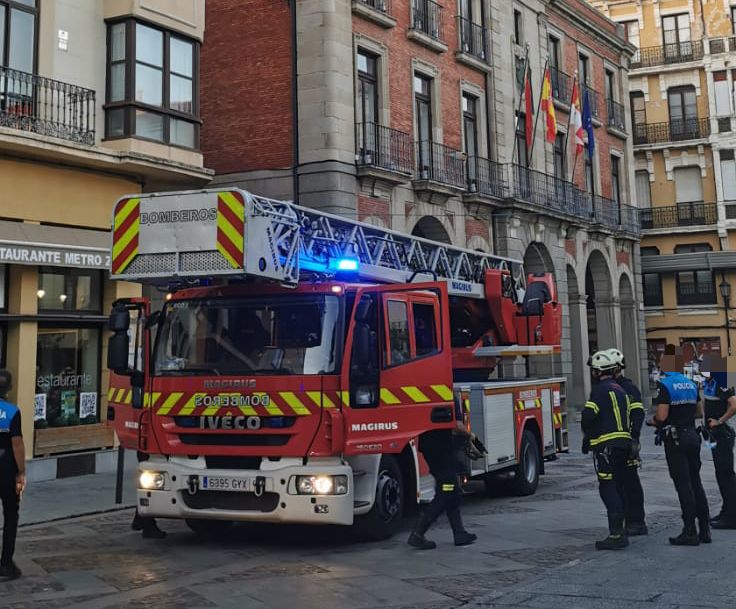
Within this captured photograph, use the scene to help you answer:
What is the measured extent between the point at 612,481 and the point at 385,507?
2.35 meters

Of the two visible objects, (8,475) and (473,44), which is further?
(473,44)

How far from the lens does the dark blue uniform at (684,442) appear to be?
28.6 ft

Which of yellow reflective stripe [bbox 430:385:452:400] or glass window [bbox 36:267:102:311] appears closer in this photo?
yellow reflective stripe [bbox 430:385:452:400]

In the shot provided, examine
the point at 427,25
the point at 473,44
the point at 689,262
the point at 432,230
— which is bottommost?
the point at 432,230

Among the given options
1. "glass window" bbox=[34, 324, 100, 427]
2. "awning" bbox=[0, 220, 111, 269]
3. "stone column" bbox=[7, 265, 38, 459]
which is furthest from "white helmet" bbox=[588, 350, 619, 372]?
"glass window" bbox=[34, 324, 100, 427]

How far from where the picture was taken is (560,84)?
3067 cm

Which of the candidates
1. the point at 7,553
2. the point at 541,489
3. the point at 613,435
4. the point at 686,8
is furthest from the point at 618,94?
the point at 7,553

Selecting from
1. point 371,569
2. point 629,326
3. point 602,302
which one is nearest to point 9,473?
point 371,569

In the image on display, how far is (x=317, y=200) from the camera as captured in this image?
19.7 meters

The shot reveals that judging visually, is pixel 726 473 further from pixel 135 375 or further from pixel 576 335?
pixel 576 335

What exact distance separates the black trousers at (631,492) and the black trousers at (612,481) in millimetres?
216

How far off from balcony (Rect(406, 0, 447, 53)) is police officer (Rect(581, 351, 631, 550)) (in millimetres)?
15702

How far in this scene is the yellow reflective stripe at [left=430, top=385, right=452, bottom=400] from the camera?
953 centimetres

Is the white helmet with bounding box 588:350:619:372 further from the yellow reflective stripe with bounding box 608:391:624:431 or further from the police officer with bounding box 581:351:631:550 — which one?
the yellow reflective stripe with bounding box 608:391:624:431
